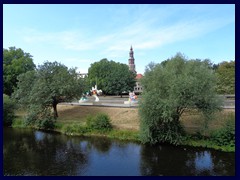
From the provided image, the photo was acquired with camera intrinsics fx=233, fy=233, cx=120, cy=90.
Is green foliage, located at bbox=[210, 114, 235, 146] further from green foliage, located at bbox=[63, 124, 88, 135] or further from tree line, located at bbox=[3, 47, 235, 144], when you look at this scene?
green foliage, located at bbox=[63, 124, 88, 135]

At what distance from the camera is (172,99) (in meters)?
21.2

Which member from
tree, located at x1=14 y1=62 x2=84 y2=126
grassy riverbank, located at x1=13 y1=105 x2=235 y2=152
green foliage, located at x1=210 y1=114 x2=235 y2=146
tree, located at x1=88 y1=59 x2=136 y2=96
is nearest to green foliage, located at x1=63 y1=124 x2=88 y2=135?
grassy riverbank, located at x1=13 y1=105 x2=235 y2=152

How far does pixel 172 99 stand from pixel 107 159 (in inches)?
309

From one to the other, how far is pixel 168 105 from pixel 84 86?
16518 millimetres

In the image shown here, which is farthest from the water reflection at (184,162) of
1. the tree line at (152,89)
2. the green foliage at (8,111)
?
the green foliage at (8,111)

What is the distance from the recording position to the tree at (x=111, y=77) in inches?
2534

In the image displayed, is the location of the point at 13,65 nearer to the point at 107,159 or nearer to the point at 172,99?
the point at 107,159

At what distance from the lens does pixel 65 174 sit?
16625 mm

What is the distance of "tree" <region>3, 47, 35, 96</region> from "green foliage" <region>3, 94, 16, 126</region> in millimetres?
12954

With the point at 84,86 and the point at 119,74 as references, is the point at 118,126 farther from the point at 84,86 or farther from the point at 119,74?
the point at 119,74

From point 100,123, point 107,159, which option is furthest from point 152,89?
point 100,123

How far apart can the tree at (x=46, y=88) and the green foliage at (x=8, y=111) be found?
1.37 m

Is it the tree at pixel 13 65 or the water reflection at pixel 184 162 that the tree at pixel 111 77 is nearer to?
the tree at pixel 13 65
